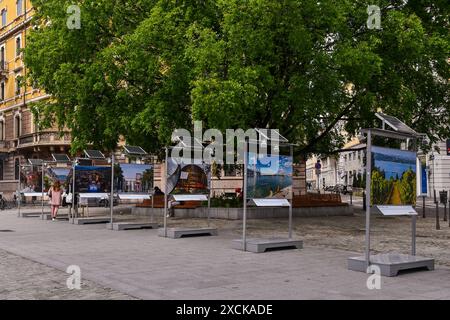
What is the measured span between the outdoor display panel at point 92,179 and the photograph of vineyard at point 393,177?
1246cm

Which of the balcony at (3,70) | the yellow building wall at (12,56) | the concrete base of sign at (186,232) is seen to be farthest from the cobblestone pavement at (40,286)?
the balcony at (3,70)

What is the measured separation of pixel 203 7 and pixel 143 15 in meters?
2.99

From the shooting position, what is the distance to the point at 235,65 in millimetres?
15227

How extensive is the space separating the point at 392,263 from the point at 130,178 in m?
11.7

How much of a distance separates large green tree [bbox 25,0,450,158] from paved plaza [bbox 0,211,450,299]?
14.7 feet

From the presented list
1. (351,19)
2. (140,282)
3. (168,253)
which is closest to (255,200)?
(168,253)

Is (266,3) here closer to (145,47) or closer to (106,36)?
(145,47)

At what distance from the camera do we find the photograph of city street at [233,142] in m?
8.62

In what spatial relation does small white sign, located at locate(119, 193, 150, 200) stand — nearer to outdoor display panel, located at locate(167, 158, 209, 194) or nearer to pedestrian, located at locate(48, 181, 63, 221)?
outdoor display panel, located at locate(167, 158, 209, 194)

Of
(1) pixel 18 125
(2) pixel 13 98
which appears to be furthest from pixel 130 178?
(2) pixel 13 98

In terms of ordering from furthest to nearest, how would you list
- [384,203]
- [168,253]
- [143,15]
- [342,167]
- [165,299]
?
[342,167]
[143,15]
[168,253]
[384,203]
[165,299]

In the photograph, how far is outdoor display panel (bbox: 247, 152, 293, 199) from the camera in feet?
42.2

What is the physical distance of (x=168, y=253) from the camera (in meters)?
11.8
